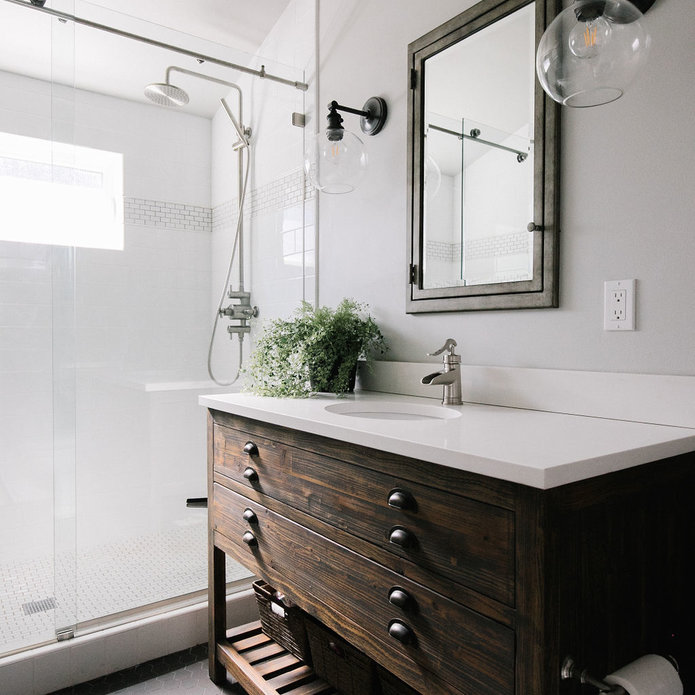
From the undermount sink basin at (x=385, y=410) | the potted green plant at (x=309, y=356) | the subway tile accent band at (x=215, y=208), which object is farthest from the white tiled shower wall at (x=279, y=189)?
the undermount sink basin at (x=385, y=410)

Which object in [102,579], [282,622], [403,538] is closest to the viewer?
[403,538]

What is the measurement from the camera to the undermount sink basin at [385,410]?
4.99 ft

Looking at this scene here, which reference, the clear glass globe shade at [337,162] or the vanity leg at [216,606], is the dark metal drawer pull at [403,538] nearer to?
the vanity leg at [216,606]

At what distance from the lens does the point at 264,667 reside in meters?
1.66

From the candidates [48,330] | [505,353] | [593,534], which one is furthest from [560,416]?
[48,330]

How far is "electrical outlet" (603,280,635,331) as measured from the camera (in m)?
1.22

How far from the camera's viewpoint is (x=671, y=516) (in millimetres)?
1034

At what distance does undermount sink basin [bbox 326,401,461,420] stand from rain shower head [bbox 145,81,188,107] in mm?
1420

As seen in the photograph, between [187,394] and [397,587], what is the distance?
1.42 meters

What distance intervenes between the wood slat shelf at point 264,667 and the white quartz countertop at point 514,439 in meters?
0.78

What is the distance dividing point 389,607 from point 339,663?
0.55m

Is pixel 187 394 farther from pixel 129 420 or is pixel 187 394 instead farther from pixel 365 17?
pixel 365 17

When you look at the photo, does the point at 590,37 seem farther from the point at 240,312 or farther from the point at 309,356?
the point at 240,312

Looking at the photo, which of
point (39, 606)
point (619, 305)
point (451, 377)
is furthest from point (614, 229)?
point (39, 606)
